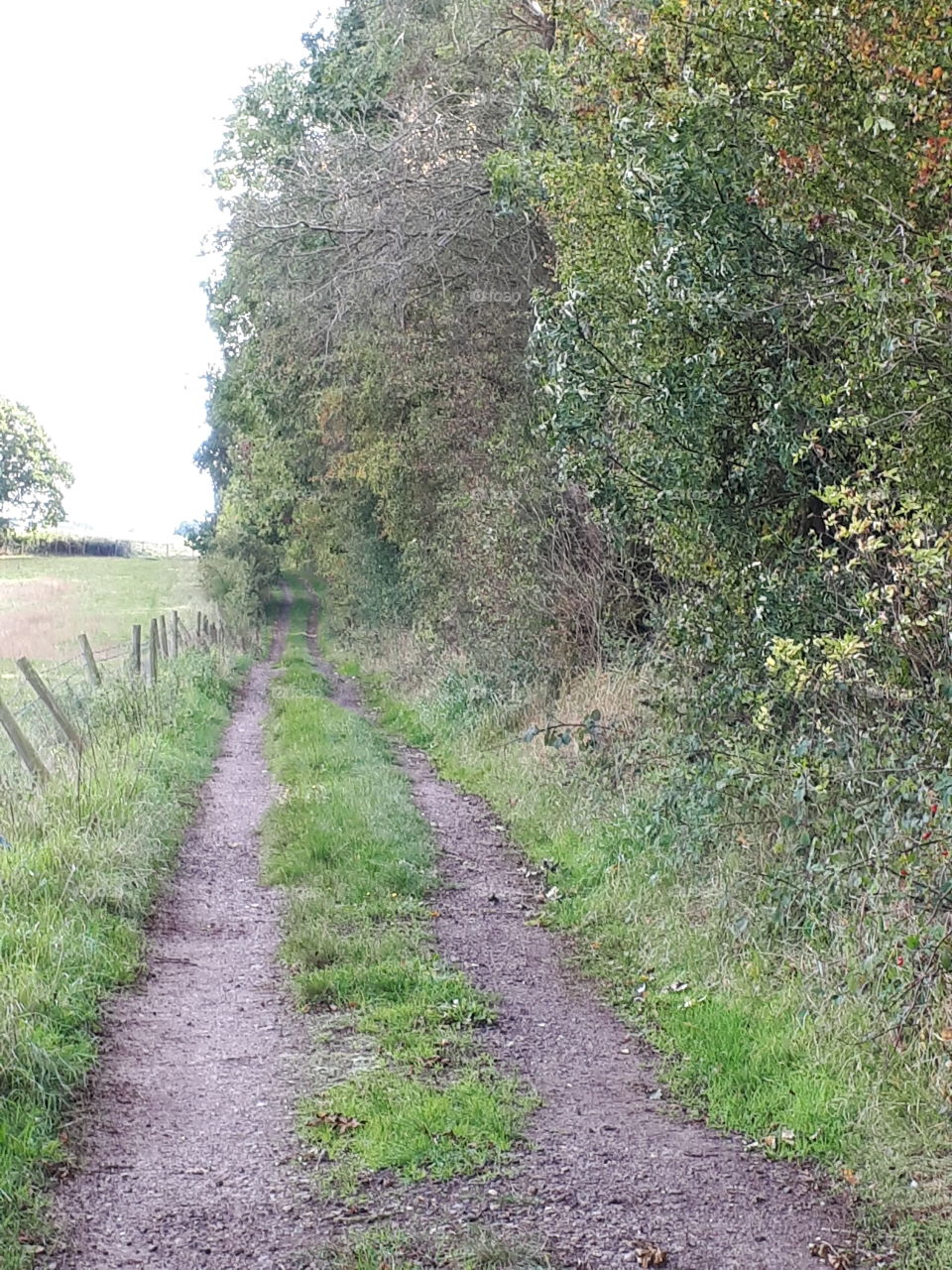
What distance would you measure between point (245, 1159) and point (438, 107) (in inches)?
518

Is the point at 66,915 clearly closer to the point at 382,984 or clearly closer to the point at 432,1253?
the point at 382,984

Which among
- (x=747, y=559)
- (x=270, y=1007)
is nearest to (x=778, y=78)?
(x=747, y=559)

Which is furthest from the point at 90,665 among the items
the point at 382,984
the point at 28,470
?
the point at 28,470

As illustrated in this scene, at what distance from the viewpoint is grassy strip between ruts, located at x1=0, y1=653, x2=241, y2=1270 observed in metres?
5.09

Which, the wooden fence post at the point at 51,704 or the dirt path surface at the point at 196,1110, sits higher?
the wooden fence post at the point at 51,704

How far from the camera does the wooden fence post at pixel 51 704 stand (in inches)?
433

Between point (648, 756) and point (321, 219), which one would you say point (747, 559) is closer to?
point (648, 756)

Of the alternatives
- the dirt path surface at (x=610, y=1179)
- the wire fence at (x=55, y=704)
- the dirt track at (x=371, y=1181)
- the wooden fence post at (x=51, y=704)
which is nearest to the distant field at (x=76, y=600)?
the wire fence at (x=55, y=704)

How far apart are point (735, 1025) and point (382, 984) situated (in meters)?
2.08

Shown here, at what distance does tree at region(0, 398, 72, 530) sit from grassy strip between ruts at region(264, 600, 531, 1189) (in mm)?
84122

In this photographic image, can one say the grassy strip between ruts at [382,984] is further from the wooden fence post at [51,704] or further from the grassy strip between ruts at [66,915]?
the wooden fence post at [51,704]

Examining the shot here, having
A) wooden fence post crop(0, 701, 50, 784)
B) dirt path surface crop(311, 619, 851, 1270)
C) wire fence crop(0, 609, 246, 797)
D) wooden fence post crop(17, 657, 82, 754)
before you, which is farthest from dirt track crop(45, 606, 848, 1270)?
wooden fence post crop(17, 657, 82, 754)

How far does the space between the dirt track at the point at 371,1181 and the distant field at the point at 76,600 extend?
12164 mm

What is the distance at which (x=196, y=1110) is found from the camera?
18.5 ft
